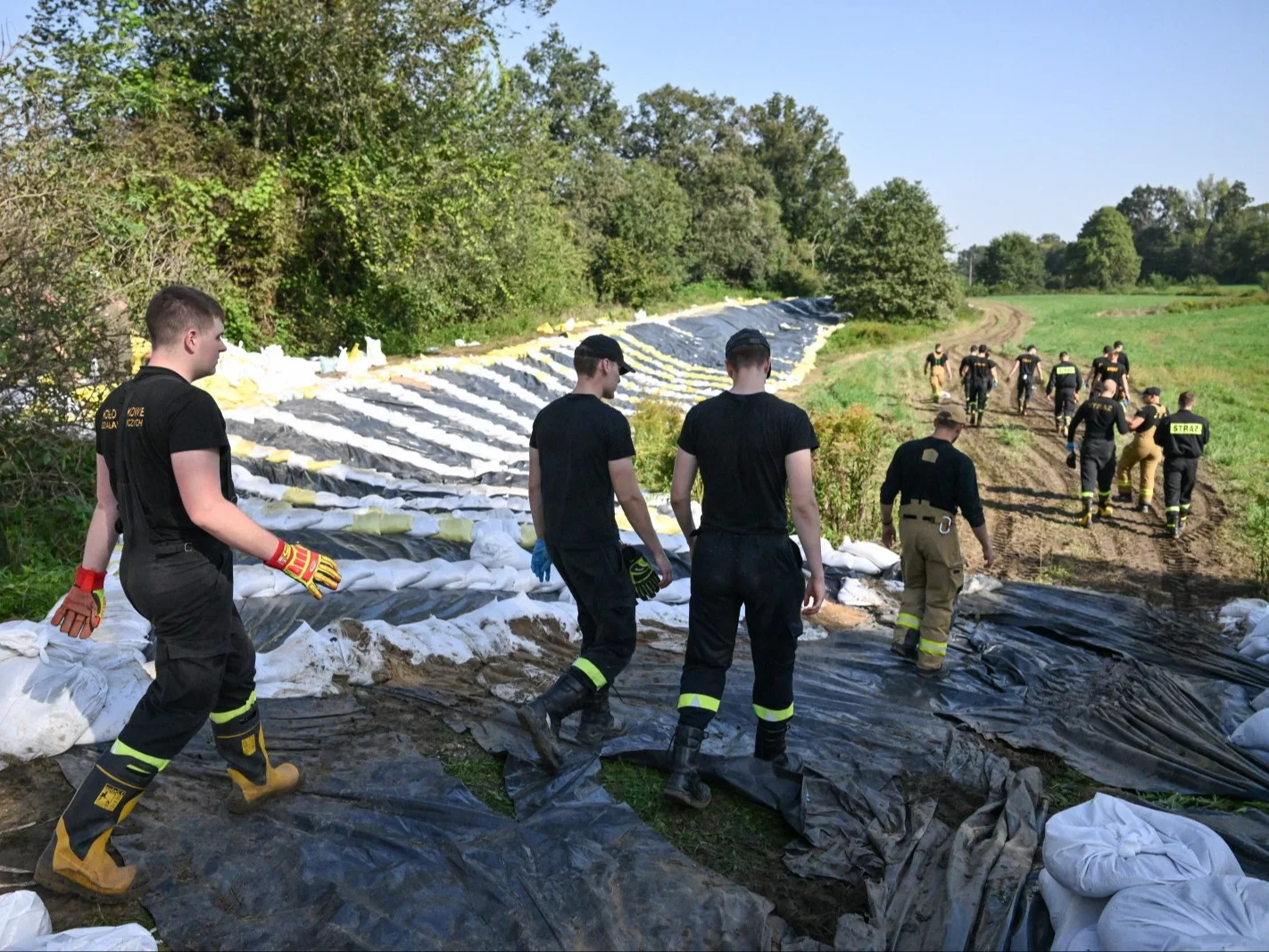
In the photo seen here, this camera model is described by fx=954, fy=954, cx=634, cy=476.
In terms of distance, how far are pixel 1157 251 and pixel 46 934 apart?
87.3 meters

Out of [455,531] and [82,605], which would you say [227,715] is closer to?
[82,605]

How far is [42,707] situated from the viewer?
3213mm

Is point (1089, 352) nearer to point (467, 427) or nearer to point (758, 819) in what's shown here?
point (467, 427)

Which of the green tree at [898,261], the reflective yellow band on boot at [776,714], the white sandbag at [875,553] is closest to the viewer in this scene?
the reflective yellow band on boot at [776,714]

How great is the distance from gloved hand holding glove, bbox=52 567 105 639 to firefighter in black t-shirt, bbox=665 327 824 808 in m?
1.90

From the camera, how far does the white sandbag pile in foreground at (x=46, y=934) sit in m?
2.12

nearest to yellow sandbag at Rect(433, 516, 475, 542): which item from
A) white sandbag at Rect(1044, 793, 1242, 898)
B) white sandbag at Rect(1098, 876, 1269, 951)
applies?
white sandbag at Rect(1044, 793, 1242, 898)

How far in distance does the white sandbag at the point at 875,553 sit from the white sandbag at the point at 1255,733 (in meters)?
2.90

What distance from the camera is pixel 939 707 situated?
4.68 meters

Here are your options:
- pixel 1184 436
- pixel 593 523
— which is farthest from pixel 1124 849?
pixel 1184 436

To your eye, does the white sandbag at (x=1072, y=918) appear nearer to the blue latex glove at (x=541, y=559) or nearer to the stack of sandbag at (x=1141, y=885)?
the stack of sandbag at (x=1141, y=885)

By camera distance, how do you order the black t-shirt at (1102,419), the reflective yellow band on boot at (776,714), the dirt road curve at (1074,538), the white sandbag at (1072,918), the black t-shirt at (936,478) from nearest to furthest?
the white sandbag at (1072,918)
the reflective yellow band on boot at (776,714)
the black t-shirt at (936,478)
the dirt road curve at (1074,538)
the black t-shirt at (1102,419)

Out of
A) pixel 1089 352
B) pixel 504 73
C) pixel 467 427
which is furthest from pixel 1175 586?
pixel 1089 352

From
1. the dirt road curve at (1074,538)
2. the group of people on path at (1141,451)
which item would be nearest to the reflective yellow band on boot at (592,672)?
the dirt road curve at (1074,538)
